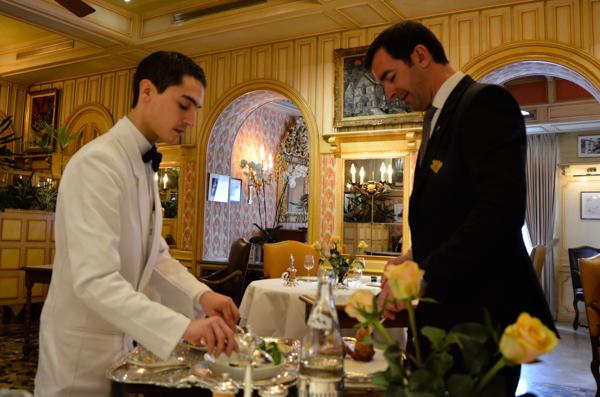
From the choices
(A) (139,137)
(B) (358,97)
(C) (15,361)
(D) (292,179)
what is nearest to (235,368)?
(A) (139,137)

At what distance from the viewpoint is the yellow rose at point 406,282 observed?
686 millimetres

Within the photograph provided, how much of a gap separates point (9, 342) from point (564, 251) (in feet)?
28.7

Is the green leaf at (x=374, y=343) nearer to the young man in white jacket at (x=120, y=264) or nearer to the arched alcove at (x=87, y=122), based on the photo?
the young man in white jacket at (x=120, y=264)

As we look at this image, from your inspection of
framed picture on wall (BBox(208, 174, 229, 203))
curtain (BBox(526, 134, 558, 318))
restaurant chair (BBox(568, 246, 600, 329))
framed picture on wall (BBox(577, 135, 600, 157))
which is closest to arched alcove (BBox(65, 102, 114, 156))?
framed picture on wall (BBox(208, 174, 229, 203))

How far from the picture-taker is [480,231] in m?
1.13

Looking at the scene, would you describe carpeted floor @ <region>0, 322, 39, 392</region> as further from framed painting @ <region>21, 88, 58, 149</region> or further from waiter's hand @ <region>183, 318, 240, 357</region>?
framed painting @ <region>21, 88, 58, 149</region>

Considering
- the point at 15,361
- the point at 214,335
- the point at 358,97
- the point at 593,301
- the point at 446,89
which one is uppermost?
the point at 358,97

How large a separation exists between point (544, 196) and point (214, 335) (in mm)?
9359

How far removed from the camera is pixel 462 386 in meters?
0.64

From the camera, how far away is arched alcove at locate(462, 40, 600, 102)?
188 inches

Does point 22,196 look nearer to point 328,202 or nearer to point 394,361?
point 328,202

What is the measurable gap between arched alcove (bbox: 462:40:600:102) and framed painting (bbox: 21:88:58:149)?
6.72 meters

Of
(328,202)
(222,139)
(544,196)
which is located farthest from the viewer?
(544,196)

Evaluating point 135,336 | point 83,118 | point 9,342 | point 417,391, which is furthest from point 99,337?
point 83,118
